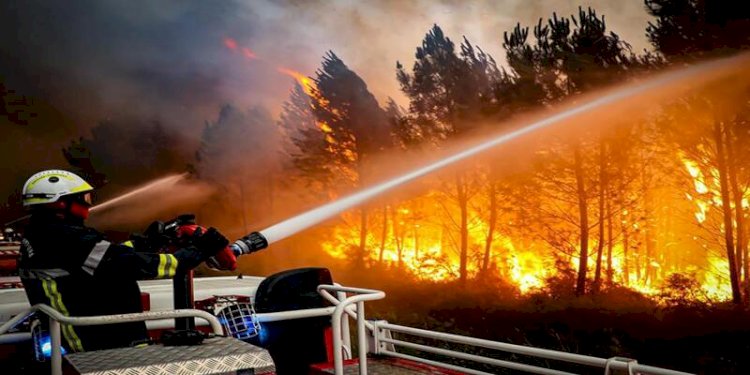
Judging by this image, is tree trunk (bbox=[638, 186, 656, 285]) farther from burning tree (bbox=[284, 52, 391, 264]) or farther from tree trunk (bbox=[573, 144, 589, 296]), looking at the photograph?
burning tree (bbox=[284, 52, 391, 264])

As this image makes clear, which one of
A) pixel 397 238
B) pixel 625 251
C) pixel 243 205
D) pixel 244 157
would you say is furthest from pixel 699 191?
pixel 244 157

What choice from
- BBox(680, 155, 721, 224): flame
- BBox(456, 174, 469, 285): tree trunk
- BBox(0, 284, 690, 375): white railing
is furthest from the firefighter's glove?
BBox(456, 174, 469, 285): tree trunk

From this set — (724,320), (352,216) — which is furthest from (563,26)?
(352,216)

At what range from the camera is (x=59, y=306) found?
11.3 ft

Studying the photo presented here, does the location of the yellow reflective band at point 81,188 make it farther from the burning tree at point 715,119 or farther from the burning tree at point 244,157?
the burning tree at point 244,157

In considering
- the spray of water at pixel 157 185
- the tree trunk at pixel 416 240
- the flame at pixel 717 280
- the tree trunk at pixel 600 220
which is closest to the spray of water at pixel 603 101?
the tree trunk at pixel 600 220

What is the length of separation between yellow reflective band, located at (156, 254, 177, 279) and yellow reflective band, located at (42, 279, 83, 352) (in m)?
0.63

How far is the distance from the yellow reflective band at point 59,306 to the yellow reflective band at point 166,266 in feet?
2.06

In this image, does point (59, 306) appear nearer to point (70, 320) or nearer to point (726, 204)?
point (70, 320)

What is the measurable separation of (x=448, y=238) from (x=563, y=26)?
13154 mm

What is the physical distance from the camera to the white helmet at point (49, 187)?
3559mm

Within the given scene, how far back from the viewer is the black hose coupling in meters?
3.83

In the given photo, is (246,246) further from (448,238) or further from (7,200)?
(7,200)

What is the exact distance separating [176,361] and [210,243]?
1190 mm
